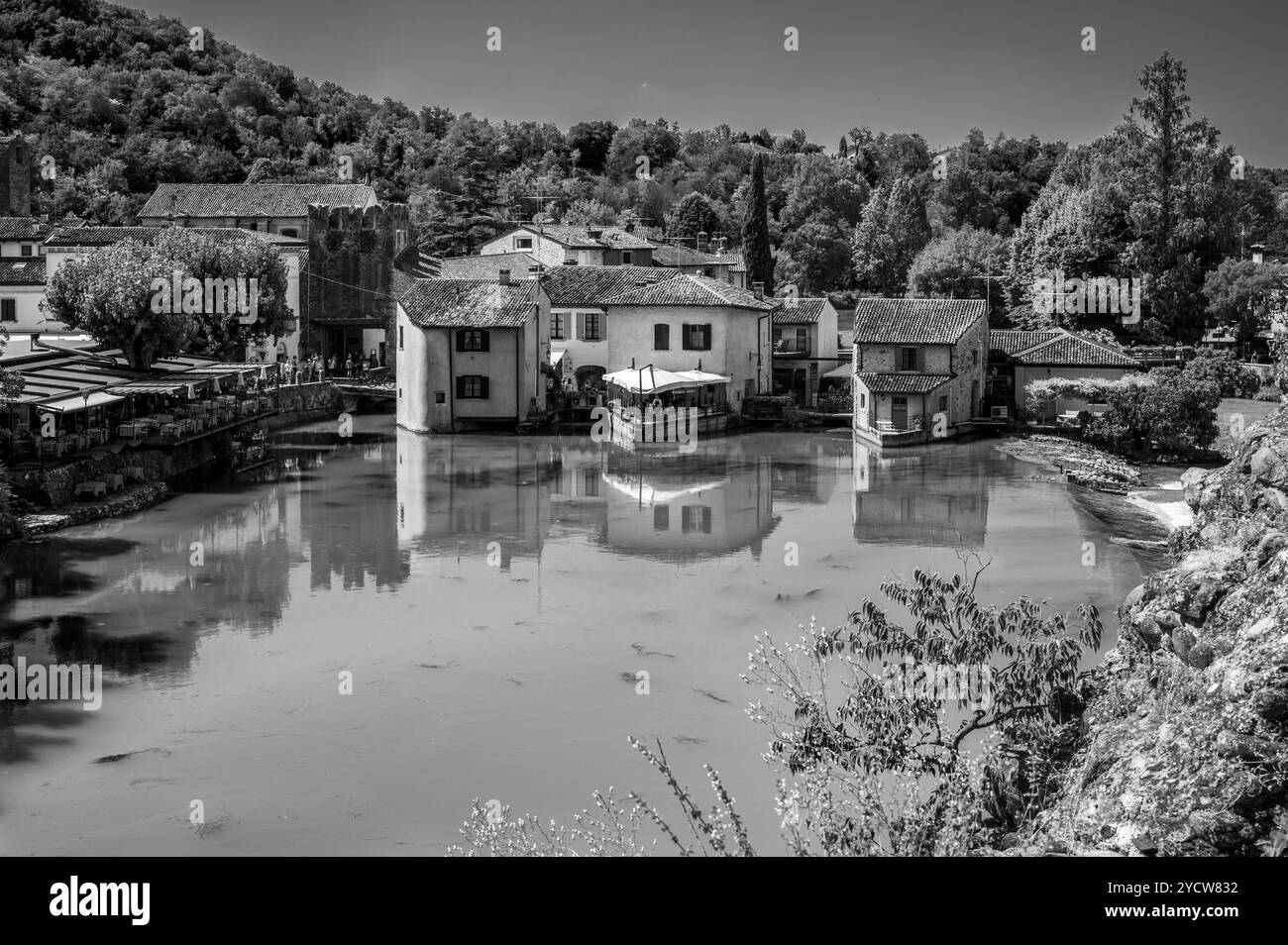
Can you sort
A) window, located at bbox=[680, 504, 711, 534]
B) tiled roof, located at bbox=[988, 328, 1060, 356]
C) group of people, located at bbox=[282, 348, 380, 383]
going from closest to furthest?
window, located at bbox=[680, 504, 711, 534], tiled roof, located at bbox=[988, 328, 1060, 356], group of people, located at bbox=[282, 348, 380, 383]

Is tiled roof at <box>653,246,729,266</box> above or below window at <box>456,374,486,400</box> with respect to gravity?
above

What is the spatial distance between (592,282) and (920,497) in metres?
19.8

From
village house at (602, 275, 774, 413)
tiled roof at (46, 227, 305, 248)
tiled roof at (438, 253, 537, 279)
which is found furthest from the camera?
tiled roof at (438, 253, 537, 279)

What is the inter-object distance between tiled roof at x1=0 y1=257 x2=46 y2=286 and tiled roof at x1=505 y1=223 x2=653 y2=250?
1939 centimetres

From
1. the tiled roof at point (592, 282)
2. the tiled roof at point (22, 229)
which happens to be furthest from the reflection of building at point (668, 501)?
the tiled roof at point (22, 229)

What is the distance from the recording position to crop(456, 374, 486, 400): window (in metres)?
42.7

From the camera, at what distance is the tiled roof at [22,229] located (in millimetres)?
55594

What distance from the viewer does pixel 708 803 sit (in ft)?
42.8

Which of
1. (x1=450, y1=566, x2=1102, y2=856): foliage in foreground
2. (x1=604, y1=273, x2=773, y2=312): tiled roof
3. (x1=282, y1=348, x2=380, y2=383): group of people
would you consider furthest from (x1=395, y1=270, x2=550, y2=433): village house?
(x1=450, y1=566, x2=1102, y2=856): foliage in foreground

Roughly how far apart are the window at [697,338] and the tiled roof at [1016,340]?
936cm

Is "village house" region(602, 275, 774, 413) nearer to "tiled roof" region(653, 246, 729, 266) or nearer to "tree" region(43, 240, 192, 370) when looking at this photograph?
"tiled roof" region(653, 246, 729, 266)
